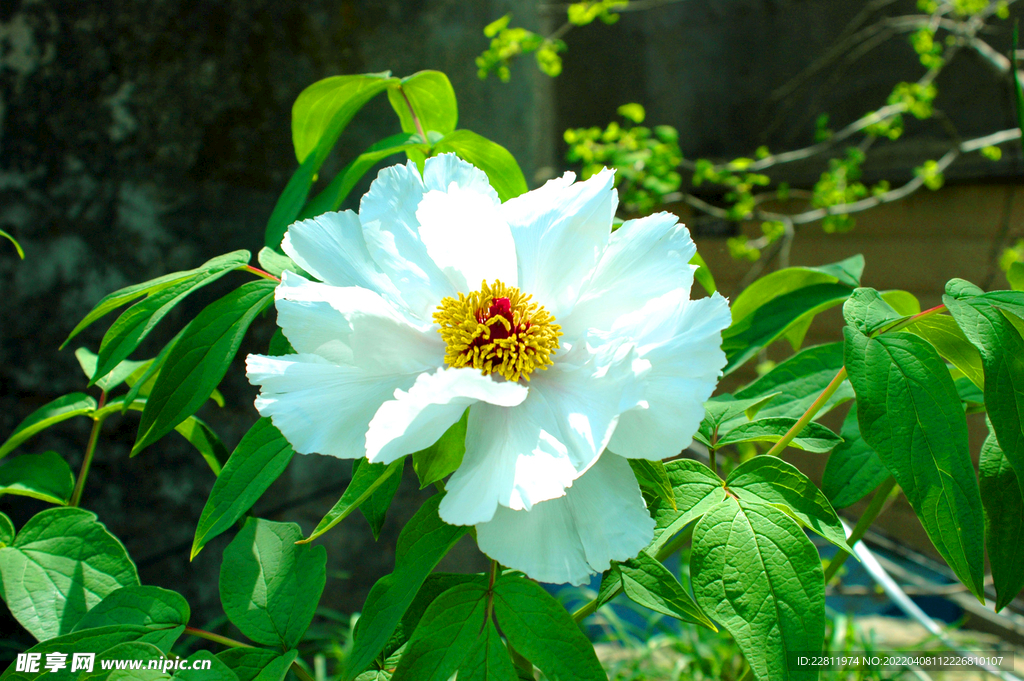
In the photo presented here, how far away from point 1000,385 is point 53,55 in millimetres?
1304

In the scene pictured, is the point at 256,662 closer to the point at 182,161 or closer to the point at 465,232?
the point at 465,232

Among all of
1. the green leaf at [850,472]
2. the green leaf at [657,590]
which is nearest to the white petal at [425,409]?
the green leaf at [657,590]

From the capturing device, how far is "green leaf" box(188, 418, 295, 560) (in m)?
0.35

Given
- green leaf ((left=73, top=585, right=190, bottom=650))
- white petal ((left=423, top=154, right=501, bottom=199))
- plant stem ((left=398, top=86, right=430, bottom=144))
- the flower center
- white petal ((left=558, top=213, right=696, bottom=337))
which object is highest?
plant stem ((left=398, top=86, right=430, bottom=144))

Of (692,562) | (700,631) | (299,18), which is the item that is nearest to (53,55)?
(299,18)

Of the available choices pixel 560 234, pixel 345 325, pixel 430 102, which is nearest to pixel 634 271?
pixel 560 234

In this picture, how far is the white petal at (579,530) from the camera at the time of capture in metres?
0.31

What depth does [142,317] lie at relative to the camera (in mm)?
392

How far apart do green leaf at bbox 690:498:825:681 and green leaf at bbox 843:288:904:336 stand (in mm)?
100

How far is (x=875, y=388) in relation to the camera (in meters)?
0.32

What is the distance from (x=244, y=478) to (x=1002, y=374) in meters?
0.38

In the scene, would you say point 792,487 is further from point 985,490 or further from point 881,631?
point 881,631

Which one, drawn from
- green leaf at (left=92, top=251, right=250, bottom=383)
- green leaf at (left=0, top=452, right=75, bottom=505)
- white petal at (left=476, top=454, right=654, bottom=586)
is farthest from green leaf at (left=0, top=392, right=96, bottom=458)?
white petal at (left=476, top=454, right=654, bottom=586)

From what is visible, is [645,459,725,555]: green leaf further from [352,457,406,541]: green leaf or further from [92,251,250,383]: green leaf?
[92,251,250,383]: green leaf
